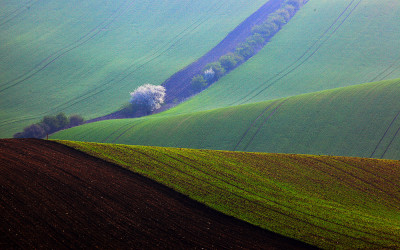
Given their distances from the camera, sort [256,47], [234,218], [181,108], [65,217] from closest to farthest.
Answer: [65,217], [234,218], [181,108], [256,47]

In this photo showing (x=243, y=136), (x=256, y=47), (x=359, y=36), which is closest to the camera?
(x=243, y=136)

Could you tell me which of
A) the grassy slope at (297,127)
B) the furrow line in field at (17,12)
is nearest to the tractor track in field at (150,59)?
the grassy slope at (297,127)

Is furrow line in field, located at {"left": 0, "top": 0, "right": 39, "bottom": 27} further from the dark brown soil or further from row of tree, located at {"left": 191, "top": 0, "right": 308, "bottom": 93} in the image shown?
the dark brown soil

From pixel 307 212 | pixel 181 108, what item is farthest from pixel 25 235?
pixel 181 108

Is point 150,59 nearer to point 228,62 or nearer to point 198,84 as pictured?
point 198,84

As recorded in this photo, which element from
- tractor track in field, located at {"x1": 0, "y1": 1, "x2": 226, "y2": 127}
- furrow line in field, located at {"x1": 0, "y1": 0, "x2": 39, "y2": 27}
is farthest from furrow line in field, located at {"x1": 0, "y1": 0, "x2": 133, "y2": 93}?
furrow line in field, located at {"x1": 0, "y1": 0, "x2": 39, "y2": 27}

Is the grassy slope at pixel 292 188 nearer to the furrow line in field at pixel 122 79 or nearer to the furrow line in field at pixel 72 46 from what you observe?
the furrow line in field at pixel 122 79

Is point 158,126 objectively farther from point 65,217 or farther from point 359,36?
point 359,36
